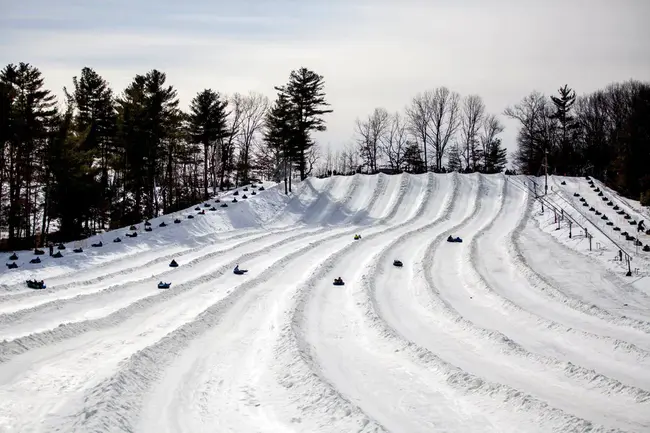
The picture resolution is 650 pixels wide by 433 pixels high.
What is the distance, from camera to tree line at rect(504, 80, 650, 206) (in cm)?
3778

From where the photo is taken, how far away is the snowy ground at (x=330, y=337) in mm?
8695

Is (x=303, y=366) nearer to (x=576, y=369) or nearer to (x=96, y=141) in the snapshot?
(x=576, y=369)

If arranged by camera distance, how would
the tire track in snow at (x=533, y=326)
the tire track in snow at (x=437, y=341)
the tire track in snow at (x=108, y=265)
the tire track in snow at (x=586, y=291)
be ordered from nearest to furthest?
1. the tire track in snow at (x=533, y=326)
2. the tire track in snow at (x=437, y=341)
3. the tire track in snow at (x=586, y=291)
4. the tire track in snow at (x=108, y=265)

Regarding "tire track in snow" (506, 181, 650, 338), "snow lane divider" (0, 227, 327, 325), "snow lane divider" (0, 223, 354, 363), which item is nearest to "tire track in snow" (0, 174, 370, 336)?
"snow lane divider" (0, 227, 327, 325)

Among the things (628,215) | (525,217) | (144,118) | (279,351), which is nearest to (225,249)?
(279,351)

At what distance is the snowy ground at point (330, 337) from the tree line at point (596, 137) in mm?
13618

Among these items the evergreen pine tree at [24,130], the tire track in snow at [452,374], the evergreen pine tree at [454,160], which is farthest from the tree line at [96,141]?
the evergreen pine tree at [454,160]

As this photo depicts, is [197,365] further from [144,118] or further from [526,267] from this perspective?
[144,118]

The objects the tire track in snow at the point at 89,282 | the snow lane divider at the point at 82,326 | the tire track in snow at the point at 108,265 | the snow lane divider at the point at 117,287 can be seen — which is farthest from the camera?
the tire track in snow at the point at 108,265

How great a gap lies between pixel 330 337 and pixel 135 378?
5251mm

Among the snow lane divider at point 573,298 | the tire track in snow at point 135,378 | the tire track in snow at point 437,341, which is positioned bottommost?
the tire track in snow at point 135,378

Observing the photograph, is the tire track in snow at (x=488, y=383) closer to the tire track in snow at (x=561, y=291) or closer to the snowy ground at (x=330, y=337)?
the snowy ground at (x=330, y=337)

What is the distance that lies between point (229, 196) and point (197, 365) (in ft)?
102

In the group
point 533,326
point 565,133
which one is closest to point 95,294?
point 533,326
